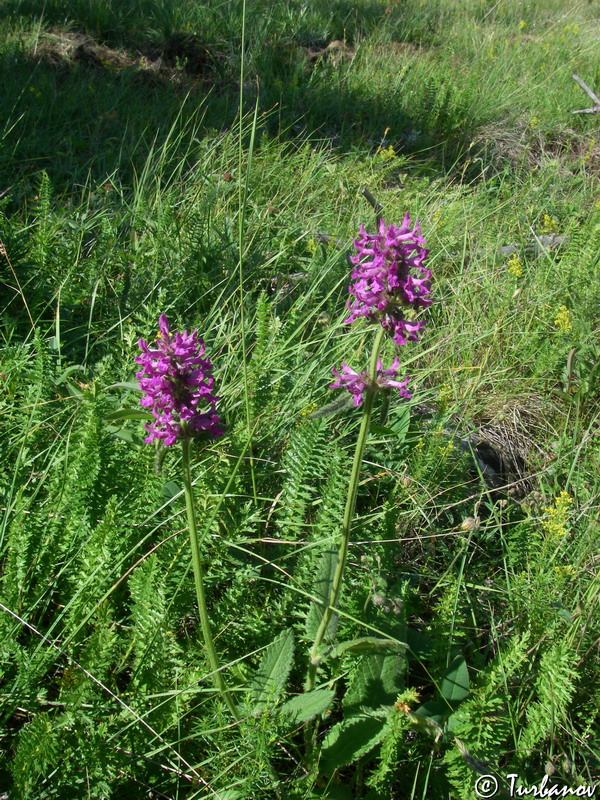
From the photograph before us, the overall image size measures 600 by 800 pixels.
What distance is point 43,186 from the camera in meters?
2.74

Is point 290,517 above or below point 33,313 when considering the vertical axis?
above

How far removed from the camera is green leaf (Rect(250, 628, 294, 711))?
1.46 m

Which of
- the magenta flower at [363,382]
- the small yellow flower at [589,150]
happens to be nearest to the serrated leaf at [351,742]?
the magenta flower at [363,382]

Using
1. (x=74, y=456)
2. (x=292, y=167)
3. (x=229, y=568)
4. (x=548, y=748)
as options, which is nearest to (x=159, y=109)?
(x=292, y=167)

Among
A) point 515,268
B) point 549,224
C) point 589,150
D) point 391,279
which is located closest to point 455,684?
point 391,279

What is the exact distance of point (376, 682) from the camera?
1557mm

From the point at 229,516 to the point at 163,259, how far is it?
1.37m

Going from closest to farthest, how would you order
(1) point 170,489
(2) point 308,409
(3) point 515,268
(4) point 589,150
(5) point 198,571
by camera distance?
(5) point 198,571, (1) point 170,489, (2) point 308,409, (3) point 515,268, (4) point 589,150

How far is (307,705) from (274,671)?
10 cm

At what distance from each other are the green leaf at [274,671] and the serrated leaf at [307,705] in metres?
0.04

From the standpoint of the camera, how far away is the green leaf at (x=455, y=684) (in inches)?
64.4

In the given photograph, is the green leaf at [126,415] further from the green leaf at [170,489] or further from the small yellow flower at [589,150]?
the small yellow flower at [589,150]

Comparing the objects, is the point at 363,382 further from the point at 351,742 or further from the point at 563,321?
the point at 563,321

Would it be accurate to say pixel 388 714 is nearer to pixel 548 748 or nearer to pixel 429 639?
pixel 429 639
